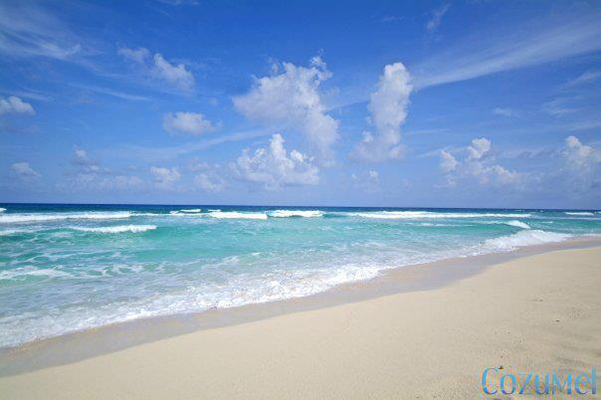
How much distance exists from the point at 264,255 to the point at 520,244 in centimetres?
1264

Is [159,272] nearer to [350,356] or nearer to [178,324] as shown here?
[178,324]

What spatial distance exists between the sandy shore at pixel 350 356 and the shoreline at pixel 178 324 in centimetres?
24

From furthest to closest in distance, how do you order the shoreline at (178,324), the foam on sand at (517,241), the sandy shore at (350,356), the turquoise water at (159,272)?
the foam on sand at (517,241), the turquoise water at (159,272), the shoreline at (178,324), the sandy shore at (350,356)

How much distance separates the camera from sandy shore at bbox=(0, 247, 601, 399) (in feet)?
9.53

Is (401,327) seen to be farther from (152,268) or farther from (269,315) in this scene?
(152,268)

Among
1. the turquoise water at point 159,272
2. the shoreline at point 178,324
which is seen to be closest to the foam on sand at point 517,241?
the turquoise water at point 159,272

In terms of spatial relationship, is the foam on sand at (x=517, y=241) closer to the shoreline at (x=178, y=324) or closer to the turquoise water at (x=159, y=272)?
the turquoise water at (x=159, y=272)

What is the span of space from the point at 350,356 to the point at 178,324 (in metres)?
2.82

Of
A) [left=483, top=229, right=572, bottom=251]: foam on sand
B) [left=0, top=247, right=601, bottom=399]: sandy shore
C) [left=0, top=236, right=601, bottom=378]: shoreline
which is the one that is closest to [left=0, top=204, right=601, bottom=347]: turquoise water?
[left=483, top=229, right=572, bottom=251]: foam on sand

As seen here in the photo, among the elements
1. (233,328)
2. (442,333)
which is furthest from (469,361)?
(233,328)

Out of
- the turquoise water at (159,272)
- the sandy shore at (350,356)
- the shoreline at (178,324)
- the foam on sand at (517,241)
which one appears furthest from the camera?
the foam on sand at (517,241)

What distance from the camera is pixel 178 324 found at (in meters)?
4.70

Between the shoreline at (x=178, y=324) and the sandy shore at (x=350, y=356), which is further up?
the sandy shore at (x=350, y=356)

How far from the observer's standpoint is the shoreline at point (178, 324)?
3766 millimetres
